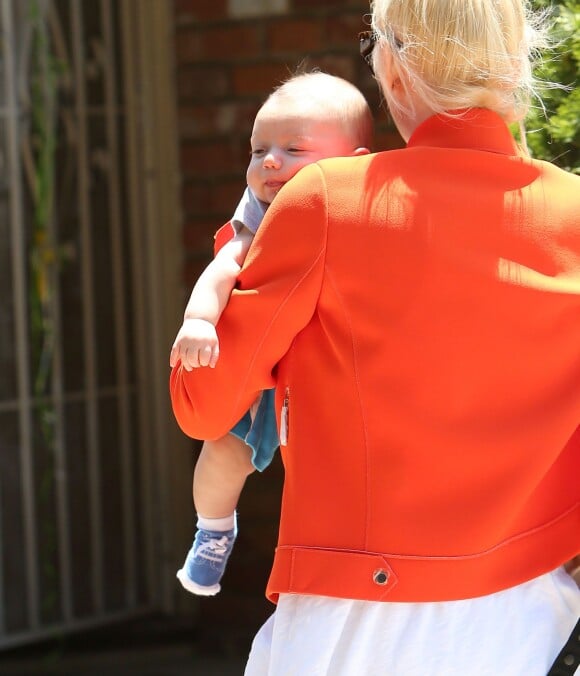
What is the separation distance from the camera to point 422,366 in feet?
5.54

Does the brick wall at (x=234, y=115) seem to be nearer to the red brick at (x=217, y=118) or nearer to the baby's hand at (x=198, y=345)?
the red brick at (x=217, y=118)

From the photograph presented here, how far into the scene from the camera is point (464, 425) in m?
1.71

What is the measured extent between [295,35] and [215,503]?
2.61 m

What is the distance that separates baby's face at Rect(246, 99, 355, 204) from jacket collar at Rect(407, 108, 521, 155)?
0.30 m

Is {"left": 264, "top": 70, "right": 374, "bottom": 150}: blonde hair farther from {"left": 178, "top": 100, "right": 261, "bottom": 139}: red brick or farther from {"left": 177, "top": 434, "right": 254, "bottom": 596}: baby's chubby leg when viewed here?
{"left": 178, "top": 100, "right": 261, "bottom": 139}: red brick

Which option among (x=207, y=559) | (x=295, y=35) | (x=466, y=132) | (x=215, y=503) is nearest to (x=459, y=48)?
(x=466, y=132)

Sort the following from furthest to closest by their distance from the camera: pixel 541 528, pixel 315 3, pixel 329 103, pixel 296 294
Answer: pixel 315 3 → pixel 329 103 → pixel 541 528 → pixel 296 294

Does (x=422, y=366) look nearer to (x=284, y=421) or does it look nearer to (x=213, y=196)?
(x=284, y=421)

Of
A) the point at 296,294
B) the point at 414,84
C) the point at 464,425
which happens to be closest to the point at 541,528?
the point at 464,425

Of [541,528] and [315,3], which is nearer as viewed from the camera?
[541,528]

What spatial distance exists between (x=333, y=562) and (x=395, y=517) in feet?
0.36

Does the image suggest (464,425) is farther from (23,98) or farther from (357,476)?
(23,98)

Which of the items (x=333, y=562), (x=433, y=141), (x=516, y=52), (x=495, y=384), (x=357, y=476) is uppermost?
(x=516, y=52)

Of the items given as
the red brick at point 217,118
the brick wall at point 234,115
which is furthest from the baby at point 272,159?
the red brick at point 217,118
